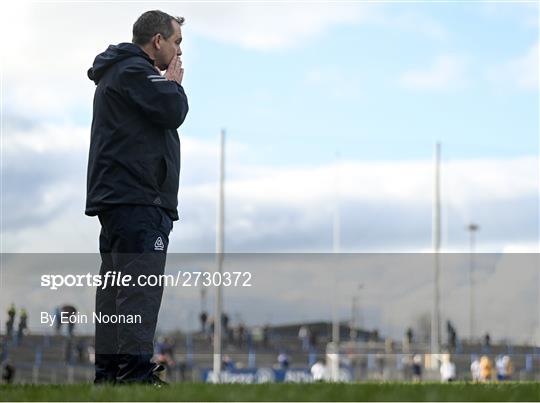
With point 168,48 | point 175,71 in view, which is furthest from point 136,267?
point 168,48

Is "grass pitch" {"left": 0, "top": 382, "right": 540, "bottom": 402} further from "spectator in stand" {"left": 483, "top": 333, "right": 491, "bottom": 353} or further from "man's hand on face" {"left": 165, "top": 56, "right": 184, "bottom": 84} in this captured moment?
"spectator in stand" {"left": 483, "top": 333, "right": 491, "bottom": 353}

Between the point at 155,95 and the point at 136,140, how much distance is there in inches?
9.2

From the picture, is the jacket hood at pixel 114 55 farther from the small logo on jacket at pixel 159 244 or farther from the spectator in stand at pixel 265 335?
the spectator in stand at pixel 265 335

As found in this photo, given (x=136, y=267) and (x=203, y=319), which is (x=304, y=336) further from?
(x=136, y=267)

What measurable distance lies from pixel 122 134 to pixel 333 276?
128ft

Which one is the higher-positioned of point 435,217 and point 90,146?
point 435,217

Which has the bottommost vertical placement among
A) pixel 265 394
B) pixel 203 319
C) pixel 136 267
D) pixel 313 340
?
pixel 265 394

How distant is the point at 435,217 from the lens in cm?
4097

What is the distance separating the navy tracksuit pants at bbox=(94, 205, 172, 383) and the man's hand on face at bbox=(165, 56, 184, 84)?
2.30ft

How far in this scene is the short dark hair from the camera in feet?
18.5

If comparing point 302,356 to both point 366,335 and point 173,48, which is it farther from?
point 173,48

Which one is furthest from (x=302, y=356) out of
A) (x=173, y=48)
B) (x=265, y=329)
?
(x=173, y=48)

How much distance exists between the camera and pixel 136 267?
5273mm

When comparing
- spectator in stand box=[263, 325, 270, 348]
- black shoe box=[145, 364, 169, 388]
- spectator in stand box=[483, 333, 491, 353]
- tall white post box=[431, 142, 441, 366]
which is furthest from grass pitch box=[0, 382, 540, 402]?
spectator in stand box=[483, 333, 491, 353]
